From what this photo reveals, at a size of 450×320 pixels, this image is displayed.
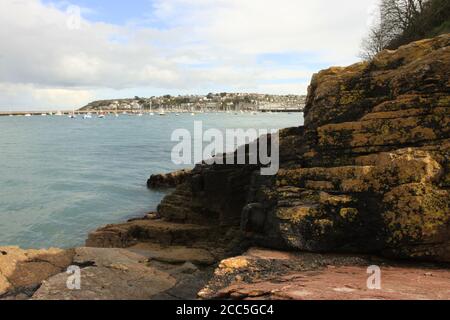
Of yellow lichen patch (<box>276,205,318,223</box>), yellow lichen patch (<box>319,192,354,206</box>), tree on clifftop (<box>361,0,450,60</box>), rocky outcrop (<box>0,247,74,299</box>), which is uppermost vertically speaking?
tree on clifftop (<box>361,0,450,60</box>)

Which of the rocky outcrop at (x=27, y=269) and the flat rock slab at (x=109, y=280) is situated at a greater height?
the flat rock slab at (x=109, y=280)

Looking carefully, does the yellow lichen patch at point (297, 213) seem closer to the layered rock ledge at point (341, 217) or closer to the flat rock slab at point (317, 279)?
the layered rock ledge at point (341, 217)

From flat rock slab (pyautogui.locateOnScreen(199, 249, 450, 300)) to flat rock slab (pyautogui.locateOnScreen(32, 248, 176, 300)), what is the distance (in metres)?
2.14

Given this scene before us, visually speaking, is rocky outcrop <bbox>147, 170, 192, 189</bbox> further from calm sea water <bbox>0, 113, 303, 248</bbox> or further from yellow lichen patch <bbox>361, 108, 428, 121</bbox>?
yellow lichen patch <bbox>361, 108, 428, 121</bbox>

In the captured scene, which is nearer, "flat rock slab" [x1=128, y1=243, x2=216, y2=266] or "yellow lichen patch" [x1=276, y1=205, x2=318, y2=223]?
"yellow lichen patch" [x1=276, y1=205, x2=318, y2=223]

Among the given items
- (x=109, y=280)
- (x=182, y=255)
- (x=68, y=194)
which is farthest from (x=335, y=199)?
(x=68, y=194)

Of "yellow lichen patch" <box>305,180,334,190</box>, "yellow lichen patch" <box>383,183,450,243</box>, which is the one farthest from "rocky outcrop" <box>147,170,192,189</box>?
"yellow lichen patch" <box>383,183,450,243</box>

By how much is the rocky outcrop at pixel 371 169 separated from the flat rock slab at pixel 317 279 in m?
0.39

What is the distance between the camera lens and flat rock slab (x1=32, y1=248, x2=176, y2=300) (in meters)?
8.72

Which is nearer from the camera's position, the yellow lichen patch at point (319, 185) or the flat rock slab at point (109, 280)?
the flat rock slab at point (109, 280)

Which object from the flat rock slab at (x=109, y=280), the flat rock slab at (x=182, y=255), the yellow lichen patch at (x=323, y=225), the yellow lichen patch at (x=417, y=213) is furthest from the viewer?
the flat rock slab at (x=182, y=255)

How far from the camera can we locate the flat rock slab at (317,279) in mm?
6672

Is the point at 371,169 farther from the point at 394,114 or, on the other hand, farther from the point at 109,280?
the point at 109,280

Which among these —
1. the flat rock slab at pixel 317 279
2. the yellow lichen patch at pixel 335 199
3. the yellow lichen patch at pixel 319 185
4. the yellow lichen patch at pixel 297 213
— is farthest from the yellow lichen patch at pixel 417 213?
the yellow lichen patch at pixel 297 213
